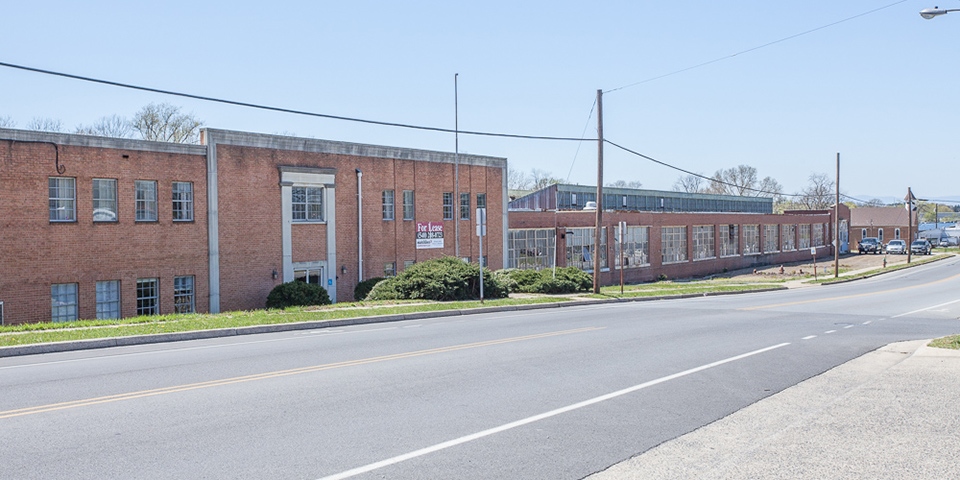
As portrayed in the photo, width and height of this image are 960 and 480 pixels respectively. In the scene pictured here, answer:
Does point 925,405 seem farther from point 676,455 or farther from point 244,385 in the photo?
point 244,385

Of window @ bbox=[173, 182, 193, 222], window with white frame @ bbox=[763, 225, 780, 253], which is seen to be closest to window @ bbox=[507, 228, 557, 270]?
window @ bbox=[173, 182, 193, 222]

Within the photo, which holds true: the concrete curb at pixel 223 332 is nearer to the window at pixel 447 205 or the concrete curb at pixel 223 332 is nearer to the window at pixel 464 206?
the window at pixel 447 205

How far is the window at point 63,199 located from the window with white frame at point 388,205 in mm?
13057

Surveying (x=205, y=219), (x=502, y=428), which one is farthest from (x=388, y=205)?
(x=502, y=428)

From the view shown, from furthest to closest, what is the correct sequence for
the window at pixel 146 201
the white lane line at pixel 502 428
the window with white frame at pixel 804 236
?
the window with white frame at pixel 804 236, the window at pixel 146 201, the white lane line at pixel 502 428

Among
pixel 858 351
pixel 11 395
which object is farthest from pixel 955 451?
pixel 11 395

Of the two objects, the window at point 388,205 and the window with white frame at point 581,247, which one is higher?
the window at point 388,205

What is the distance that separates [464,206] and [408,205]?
3.69 m

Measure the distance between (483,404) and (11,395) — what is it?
20.0 ft

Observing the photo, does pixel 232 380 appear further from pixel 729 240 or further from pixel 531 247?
pixel 729 240

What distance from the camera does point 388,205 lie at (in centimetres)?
3384

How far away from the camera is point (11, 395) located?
31.9 feet

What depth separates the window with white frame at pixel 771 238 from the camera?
226 ft

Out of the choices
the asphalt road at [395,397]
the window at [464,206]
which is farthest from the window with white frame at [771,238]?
the asphalt road at [395,397]
